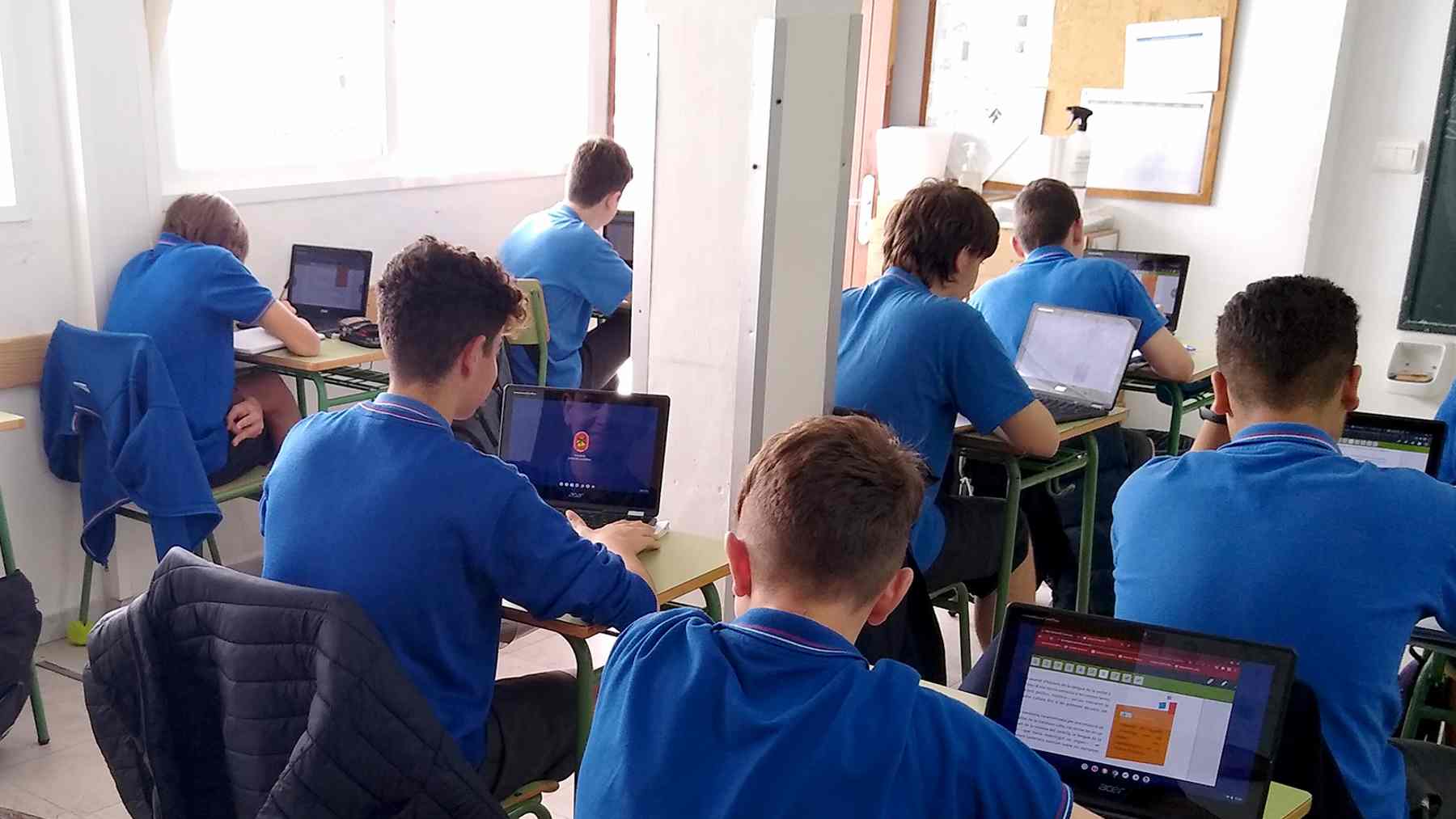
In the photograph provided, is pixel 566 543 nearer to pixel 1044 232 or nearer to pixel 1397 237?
pixel 1044 232

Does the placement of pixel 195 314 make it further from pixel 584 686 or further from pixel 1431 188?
pixel 1431 188

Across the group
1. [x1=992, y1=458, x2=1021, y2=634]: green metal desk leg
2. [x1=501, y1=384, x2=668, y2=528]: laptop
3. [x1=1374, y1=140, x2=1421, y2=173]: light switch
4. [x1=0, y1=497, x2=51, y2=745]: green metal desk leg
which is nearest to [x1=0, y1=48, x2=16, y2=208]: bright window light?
[x1=0, y1=497, x2=51, y2=745]: green metal desk leg

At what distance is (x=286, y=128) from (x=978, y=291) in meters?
2.57

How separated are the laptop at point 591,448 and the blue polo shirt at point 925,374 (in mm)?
674

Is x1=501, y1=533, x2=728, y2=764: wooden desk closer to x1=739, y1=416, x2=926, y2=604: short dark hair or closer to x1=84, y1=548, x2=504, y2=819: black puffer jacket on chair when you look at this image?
x1=84, y1=548, x2=504, y2=819: black puffer jacket on chair

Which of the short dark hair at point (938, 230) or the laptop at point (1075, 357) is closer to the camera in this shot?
Result: the short dark hair at point (938, 230)

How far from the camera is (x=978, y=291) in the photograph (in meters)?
3.93

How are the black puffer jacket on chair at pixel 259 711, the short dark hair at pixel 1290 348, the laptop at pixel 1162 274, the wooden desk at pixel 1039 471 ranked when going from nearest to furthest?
the black puffer jacket on chair at pixel 259 711 → the short dark hair at pixel 1290 348 → the wooden desk at pixel 1039 471 → the laptop at pixel 1162 274

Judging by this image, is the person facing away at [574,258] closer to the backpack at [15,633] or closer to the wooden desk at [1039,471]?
the wooden desk at [1039,471]

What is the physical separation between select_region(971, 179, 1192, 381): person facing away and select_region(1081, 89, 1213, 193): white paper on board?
5.58 feet

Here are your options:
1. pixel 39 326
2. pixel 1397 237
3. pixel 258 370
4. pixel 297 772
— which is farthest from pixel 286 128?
pixel 1397 237

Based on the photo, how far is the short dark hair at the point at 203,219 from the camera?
12.3 ft

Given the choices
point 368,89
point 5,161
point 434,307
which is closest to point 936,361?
point 434,307

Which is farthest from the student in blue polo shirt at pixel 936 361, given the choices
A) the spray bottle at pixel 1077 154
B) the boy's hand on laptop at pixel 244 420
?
the spray bottle at pixel 1077 154
